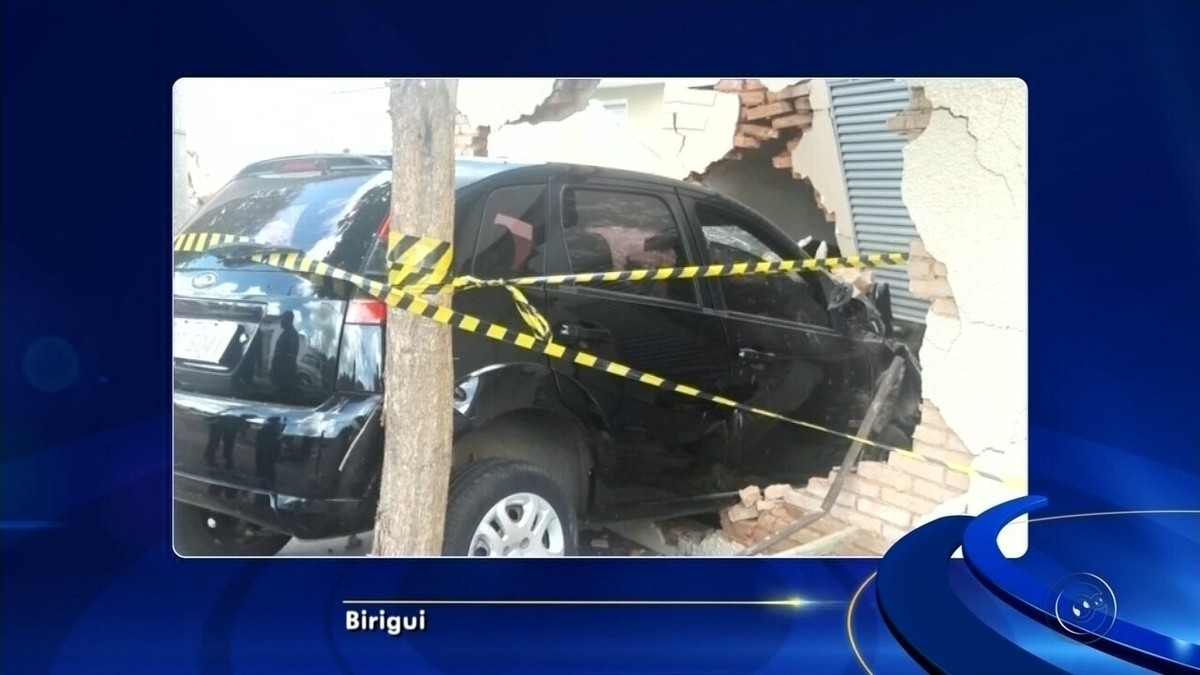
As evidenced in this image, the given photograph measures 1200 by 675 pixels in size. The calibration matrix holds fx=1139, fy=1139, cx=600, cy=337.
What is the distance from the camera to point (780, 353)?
8.86 ft

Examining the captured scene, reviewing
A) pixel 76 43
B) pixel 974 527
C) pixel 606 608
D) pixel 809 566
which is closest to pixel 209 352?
pixel 76 43

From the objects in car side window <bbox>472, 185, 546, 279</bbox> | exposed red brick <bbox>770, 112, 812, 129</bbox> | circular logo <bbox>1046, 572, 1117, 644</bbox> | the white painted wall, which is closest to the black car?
car side window <bbox>472, 185, 546, 279</bbox>

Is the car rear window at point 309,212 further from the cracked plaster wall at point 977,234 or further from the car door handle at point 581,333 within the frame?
the cracked plaster wall at point 977,234

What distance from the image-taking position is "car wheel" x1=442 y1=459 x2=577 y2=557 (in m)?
2.68

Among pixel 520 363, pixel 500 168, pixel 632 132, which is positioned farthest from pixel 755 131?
pixel 520 363

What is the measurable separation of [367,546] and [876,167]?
1.49 meters

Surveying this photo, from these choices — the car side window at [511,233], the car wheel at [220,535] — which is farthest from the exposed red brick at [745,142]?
the car wheel at [220,535]

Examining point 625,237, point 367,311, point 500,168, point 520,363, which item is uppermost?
point 500,168

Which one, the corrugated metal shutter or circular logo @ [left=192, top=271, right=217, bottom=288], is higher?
the corrugated metal shutter

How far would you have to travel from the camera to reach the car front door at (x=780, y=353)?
2.67 m

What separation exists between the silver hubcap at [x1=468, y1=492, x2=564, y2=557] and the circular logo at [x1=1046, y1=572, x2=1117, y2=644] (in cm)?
117

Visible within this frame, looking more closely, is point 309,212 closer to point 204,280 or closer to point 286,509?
point 204,280

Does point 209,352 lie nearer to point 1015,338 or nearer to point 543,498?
point 543,498

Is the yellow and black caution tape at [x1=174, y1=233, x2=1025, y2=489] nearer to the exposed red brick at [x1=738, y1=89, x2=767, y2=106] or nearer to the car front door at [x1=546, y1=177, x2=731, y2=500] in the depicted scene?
the car front door at [x1=546, y1=177, x2=731, y2=500]
